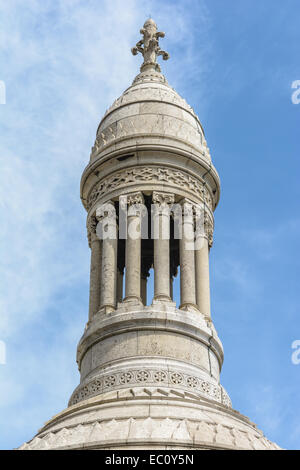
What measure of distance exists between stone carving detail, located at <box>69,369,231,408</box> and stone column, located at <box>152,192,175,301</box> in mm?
2681

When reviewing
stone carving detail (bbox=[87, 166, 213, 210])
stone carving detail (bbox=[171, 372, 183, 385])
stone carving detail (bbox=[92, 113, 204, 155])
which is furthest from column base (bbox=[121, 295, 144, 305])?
stone carving detail (bbox=[92, 113, 204, 155])

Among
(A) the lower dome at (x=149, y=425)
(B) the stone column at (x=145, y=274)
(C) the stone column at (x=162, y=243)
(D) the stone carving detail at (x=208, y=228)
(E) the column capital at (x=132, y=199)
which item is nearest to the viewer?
(A) the lower dome at (x=149, y=425)

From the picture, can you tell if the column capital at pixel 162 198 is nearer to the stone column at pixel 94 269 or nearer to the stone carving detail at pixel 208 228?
the stone carving detail at pixel 208 228

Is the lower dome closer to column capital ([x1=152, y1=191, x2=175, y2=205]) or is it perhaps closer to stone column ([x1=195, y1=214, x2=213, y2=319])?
stone column ([x1=195, y1=214, x2=213, y2=319])

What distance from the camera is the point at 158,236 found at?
2884 centimetres

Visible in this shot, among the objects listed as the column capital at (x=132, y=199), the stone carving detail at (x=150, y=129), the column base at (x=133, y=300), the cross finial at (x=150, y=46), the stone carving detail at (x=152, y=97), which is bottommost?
the column base at (x=133, y=300)

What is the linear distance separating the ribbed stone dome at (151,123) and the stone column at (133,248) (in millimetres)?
1910

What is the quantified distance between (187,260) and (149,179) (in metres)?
2.72

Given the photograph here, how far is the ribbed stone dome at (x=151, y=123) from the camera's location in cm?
3042

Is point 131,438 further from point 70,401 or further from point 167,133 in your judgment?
point 167,133

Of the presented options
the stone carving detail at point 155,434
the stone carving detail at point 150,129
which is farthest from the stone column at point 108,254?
the stone carving detail at point 155,434

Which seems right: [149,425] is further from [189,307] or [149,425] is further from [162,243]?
[162,243]

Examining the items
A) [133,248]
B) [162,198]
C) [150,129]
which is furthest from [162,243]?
[150,129]
